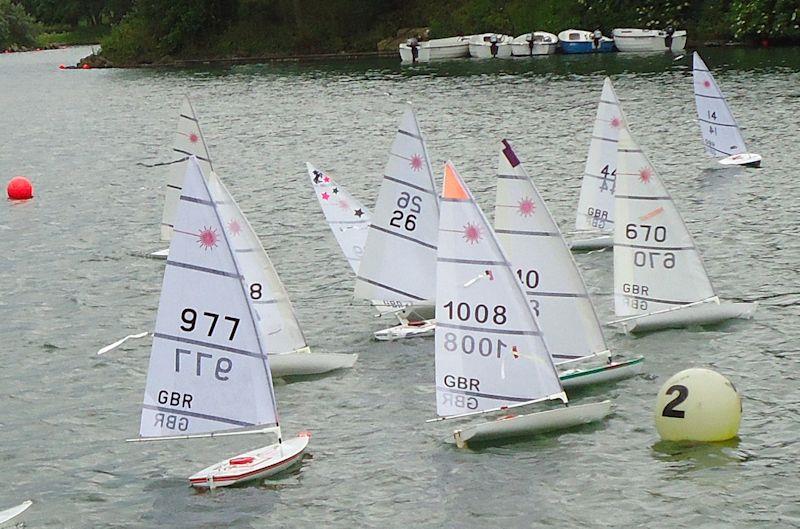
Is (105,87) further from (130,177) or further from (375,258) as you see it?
(375,258)

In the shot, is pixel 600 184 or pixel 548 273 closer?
pixel 548 273

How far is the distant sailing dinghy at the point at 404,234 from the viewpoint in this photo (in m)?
31.7

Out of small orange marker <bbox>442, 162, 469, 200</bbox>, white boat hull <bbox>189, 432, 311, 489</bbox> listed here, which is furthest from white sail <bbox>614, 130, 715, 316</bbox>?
white boat hull <bbox>189, 432, 311, 489</bbox>

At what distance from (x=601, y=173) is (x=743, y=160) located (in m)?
18.5

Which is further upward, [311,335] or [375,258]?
[375,258]

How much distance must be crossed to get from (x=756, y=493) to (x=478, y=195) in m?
30.2

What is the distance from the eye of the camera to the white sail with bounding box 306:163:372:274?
118 ft

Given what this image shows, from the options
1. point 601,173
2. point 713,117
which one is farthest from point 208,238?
point 713,117

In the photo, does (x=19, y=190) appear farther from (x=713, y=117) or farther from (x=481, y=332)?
(x=481, y=332)

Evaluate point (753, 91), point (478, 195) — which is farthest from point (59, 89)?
point (478, 195)

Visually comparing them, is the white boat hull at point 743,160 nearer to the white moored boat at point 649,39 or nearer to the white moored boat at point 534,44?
the white moored boat at point 649,39

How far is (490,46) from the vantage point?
397ft

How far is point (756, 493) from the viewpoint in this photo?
23.2 meters

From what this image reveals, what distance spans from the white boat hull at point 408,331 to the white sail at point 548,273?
6005 mm
